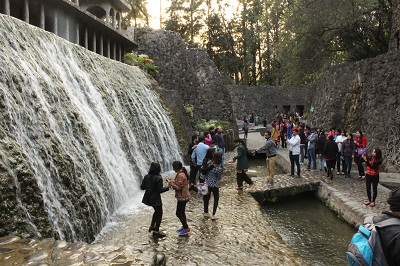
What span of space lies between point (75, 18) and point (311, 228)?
1465 cm

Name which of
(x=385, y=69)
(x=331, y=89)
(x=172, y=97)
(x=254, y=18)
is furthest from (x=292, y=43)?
(x=254, y=18)

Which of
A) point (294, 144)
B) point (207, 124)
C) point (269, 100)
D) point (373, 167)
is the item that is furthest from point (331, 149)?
point (269, 100)

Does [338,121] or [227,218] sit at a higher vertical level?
[338,121]

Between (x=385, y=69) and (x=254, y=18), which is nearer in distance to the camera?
(x=385, y=69)

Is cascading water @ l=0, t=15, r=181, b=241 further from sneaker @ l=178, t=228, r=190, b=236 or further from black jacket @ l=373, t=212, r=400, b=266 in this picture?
black jacket @ l=373, t=212, r=400, b=266

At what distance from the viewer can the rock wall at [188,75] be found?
21375 mm

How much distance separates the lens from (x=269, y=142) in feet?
33.6

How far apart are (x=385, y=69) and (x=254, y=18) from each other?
82.1ft

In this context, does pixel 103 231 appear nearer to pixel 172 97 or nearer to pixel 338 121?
pixel 172 97

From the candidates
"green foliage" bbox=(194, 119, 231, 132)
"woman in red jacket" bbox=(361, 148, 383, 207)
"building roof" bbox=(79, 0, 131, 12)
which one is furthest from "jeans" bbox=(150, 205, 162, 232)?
"building roof" bbox=(79, 0, 131, 12)

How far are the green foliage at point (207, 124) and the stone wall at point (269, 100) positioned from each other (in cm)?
1766

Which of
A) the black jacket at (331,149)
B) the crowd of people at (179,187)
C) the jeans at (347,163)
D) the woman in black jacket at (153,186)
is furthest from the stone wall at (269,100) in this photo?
the woman in black jacket at (153,186)

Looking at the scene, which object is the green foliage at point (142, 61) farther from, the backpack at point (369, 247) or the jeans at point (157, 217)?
the backpack at point (369, 247)

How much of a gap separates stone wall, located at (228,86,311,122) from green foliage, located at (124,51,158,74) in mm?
20568
